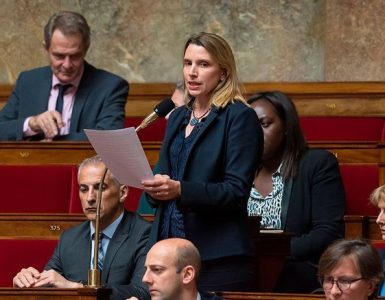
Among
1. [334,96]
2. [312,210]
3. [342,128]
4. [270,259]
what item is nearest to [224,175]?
[270,259]

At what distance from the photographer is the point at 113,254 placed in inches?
173

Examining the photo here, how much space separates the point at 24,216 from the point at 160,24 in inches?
85.7

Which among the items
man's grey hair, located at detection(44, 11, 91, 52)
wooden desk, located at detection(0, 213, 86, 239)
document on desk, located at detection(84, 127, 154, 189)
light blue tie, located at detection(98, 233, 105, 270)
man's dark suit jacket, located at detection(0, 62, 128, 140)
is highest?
man's grey hair, located at detection(44, 11, 91, 52)

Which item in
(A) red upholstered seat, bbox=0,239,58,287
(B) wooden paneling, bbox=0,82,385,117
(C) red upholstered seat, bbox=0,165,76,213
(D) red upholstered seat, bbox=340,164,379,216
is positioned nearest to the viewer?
(A) red upholstered seat, bbox=0,239,58,287

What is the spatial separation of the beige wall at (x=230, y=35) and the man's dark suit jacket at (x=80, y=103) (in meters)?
1.11

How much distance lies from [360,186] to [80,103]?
1186mm

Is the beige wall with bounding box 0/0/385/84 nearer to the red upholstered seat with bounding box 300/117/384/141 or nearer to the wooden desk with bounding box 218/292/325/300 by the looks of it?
the red upholstered seat with bounding box 300/117/384/141

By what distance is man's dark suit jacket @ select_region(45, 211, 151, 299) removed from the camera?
4352 millimetres

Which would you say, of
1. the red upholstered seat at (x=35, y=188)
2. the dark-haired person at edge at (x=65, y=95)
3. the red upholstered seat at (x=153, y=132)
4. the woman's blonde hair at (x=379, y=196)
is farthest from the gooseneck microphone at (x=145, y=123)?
the red upholstered seat at (x=153, y=132)

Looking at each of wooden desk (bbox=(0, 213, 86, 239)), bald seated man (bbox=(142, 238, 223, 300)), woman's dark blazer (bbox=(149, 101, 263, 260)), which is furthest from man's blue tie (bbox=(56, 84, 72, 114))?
bald seated man (bbox=(142, 238, 223, 300))

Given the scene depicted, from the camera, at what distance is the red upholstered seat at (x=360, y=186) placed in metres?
5.25

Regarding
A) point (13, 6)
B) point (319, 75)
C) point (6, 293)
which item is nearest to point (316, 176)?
point (6, 293)

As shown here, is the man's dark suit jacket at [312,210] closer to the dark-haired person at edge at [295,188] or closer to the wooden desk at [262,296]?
the dark-haired person at edge at [295,188]

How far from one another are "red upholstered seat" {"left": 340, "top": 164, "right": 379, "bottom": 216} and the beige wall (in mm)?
1411
